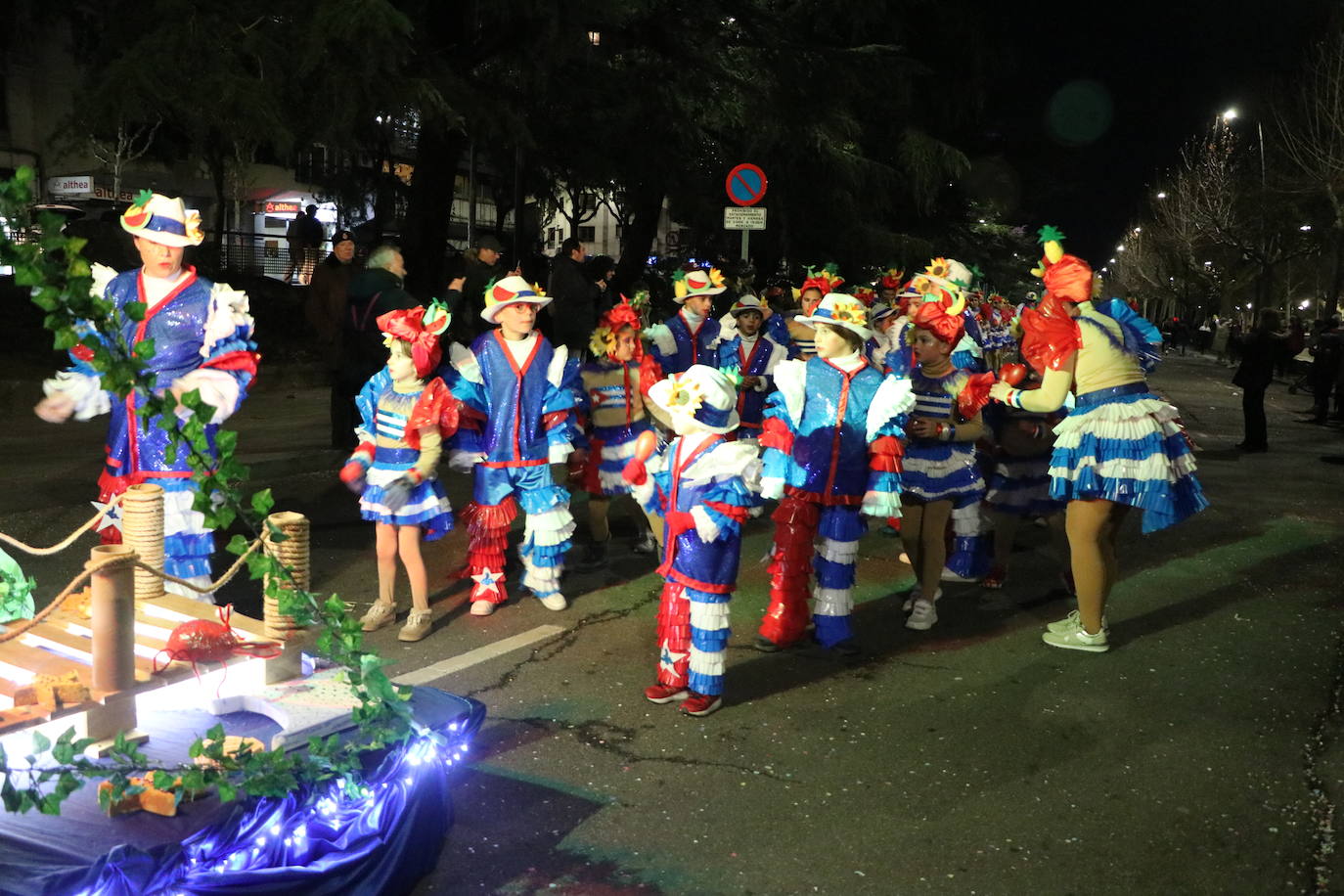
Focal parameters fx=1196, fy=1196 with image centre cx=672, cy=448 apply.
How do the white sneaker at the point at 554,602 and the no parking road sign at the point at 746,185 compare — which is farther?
the no parking road sign at the point at 746,185

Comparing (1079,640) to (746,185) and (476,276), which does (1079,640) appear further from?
(746,185)

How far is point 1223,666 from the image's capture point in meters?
6.33

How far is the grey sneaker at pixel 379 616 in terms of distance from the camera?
21.3 ft

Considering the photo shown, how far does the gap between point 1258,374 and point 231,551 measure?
1419cm

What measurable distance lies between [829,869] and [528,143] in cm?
841

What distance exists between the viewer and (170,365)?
5.66 metres

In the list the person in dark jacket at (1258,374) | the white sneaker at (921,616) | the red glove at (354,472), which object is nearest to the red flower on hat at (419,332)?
the red glove at (354,472)

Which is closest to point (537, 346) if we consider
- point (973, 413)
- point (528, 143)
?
point (973, 413)

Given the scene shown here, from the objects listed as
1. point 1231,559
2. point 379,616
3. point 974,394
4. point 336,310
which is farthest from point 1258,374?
point 379,616

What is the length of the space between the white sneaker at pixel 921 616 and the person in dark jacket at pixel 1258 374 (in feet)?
31.3

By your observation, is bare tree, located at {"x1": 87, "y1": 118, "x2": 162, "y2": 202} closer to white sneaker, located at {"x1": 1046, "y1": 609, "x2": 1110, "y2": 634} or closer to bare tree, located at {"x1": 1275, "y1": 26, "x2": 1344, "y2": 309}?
white sneaker, located at {"x1": 1046, "y1": 609, "x2": 1110, "y2": 634}

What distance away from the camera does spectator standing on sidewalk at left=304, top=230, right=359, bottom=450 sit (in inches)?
440

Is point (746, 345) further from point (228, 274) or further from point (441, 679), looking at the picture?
point (228, 274)

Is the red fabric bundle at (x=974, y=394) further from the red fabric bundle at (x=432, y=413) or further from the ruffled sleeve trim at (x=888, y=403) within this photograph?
the red fabric bundle at (x=432, y=413)
